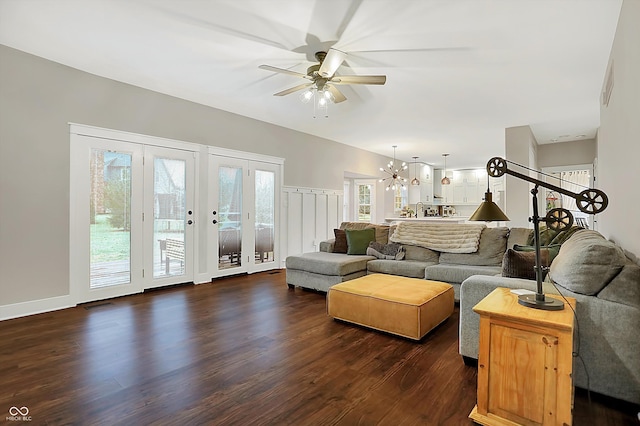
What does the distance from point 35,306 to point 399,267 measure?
4186mm

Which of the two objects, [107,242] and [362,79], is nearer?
[362,79]

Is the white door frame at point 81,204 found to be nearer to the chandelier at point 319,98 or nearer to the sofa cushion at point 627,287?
the chandelier at point 319,98

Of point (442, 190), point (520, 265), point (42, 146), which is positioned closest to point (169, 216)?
point (42, 146)

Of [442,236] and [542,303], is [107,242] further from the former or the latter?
[542,303]

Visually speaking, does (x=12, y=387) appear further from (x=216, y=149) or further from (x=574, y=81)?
(x=574, y=81)

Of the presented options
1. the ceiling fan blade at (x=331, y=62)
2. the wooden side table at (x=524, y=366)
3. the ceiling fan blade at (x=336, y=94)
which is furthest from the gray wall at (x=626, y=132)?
the ceiling fan blade at (x=336, y=94)

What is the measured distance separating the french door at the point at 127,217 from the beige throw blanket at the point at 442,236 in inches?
125

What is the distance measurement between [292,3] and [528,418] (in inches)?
121

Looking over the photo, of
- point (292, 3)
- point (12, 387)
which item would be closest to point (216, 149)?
point (292, 3)

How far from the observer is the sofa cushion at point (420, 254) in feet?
14.1

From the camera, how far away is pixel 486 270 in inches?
144

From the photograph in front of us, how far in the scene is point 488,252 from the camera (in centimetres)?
398

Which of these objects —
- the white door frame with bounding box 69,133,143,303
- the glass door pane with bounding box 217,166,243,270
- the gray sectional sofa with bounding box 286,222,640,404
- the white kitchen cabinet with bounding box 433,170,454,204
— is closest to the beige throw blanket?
the gray sectional sofa with bounding box 286,222,640,404

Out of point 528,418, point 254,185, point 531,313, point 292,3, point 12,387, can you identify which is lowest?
point 12,387
